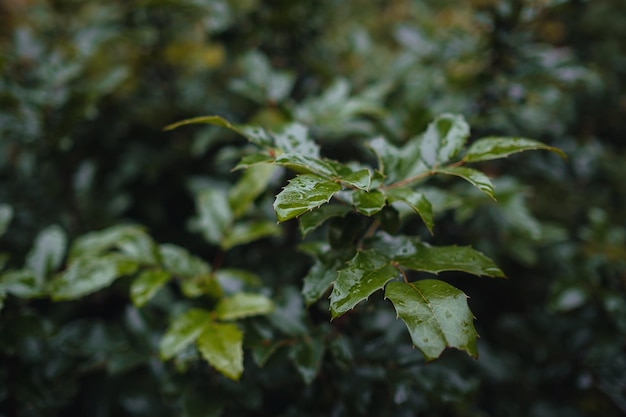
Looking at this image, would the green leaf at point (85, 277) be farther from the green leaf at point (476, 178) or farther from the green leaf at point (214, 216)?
the green leaf at point (476, 178)

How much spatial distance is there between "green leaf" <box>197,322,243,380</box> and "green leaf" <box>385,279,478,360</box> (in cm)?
32

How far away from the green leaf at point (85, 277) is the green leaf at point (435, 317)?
2.07 feet

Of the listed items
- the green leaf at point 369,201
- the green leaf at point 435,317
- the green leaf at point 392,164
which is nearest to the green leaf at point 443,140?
the green leaf at point 392,164

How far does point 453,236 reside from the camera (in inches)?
58.8

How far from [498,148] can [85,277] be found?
90cm

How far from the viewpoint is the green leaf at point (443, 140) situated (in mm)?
771

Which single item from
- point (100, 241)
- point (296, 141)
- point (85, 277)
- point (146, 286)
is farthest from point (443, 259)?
point (100, 241)

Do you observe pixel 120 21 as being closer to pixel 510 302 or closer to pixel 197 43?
pixel 197 43

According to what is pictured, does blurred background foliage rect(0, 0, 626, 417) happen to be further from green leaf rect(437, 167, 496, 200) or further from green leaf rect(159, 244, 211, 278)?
green leaf rect(437, 167, 496, 200)

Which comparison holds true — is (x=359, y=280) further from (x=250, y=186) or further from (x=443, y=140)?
(x=250, y=186)

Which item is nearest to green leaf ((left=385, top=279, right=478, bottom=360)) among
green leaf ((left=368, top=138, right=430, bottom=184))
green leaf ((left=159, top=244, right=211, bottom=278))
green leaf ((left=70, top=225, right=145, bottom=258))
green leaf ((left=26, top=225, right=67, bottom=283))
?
green leaf ((left=368, top=138, right=430, bottom=184))

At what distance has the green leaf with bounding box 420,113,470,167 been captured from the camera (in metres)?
0.77

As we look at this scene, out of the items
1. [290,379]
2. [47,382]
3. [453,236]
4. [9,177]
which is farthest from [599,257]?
[9,177]

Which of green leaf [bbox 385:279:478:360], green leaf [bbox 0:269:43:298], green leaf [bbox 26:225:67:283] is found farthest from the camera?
green leaf [bbox 26:225:67:283]
